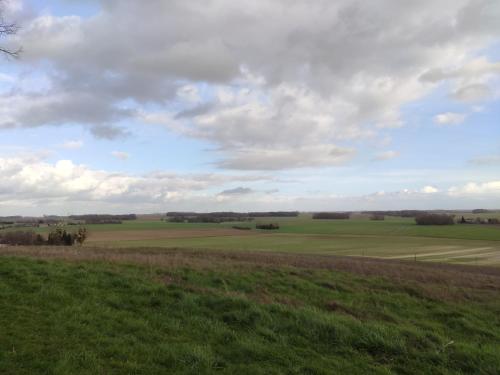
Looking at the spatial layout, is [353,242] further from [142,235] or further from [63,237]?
[63,237]

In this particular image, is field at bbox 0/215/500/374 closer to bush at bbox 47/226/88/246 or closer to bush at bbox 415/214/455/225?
bush at bbox 47/226/88/246

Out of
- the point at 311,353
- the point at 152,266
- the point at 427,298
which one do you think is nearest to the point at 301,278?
the point at 427,298

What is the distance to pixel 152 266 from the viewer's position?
16047 mm

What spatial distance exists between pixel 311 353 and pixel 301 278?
29.9 feet

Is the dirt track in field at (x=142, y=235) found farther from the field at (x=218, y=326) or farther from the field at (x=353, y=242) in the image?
the field at (x=218, y=326)

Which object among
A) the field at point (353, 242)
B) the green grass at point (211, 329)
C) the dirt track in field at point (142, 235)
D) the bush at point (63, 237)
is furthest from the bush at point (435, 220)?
the green grass at point (211, 329)

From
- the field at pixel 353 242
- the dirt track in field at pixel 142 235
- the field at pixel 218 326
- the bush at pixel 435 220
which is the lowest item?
the field at pixel 353 242

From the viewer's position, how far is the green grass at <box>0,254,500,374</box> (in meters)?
6.62

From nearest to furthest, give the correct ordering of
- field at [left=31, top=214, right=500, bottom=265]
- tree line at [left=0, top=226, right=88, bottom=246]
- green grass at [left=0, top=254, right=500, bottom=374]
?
green grass at [left=0, top=254, right=500, bottom=374] < field at [left=31, top=214, right=500, bottom=265] < tree line at [left=0, top=226, right=88, bottom=246]

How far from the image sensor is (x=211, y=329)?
28.1 ft

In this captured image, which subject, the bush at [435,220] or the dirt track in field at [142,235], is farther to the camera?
the bush at [435,220]

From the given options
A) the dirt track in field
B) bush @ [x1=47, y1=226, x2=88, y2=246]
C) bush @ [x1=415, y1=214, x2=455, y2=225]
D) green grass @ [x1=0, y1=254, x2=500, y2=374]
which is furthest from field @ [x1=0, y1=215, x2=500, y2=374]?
bush @ [x1=415, y1=214, x2=455, y2=225]

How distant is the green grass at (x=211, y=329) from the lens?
6621 mm

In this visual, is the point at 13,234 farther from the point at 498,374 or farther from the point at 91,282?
the point at 498,374
